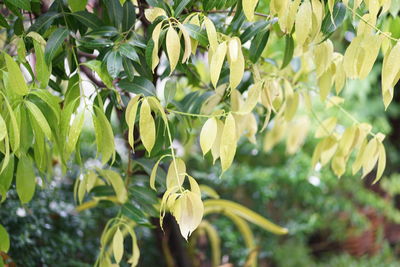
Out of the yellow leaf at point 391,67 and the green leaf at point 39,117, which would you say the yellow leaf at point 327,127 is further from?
the green leaf at point 39,117

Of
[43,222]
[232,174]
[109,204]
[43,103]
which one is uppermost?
[43,103]

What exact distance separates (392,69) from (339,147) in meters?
0.25

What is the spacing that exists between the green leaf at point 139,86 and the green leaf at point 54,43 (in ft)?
0.28

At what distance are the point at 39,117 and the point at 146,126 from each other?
11 cm

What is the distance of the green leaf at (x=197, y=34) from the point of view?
597 millimetres

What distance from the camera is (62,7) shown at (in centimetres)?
68

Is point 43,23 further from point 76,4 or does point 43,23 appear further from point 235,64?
point 235,64

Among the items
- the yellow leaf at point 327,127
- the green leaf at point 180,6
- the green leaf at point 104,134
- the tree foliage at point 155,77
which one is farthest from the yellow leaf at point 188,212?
the yellow leaf at point 327,127

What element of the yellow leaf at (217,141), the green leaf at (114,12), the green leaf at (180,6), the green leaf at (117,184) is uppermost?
the green leaf at (180,6)

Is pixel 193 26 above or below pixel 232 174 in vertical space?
above

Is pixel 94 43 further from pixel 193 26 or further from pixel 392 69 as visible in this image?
pixel 392 69

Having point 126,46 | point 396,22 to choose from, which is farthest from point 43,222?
point 396,22

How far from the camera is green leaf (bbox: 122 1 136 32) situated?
0.68m

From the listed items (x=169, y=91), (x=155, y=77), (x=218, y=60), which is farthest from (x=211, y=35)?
(x=155, y=77)
